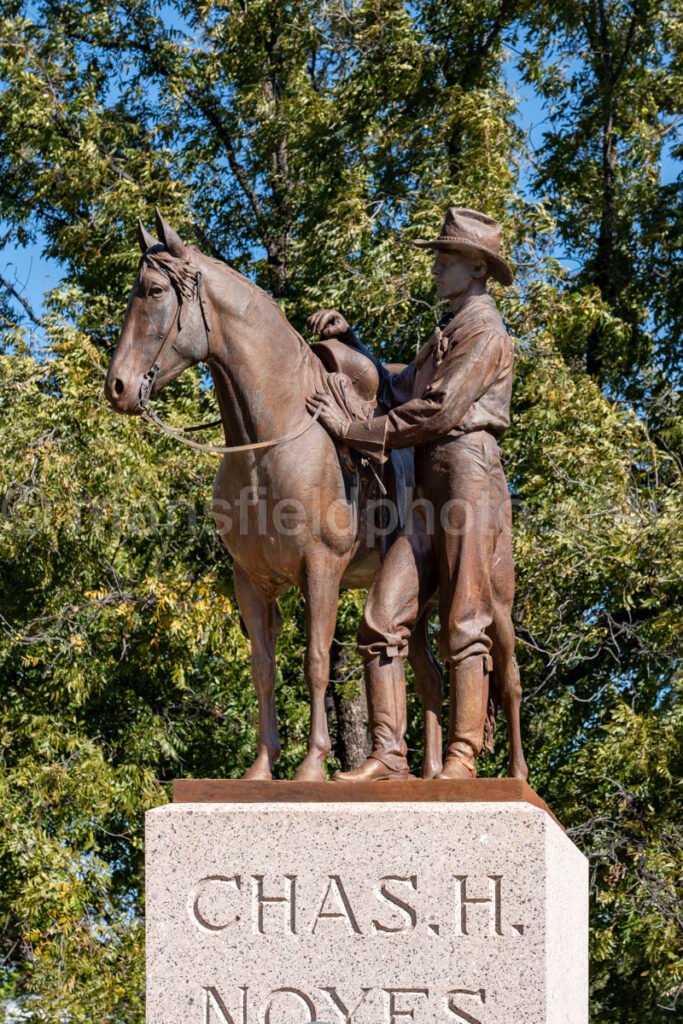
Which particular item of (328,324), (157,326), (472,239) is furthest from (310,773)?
(472,239)

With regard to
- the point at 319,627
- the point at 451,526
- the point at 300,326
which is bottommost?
the point at 319,627

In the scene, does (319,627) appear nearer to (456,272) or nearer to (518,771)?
(518,771)

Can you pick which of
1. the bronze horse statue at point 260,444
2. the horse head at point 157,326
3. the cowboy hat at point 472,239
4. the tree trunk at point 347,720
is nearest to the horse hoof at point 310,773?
the bronze horse statue at point 260,444

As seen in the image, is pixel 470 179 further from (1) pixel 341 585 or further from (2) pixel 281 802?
(2) pixel 281 802

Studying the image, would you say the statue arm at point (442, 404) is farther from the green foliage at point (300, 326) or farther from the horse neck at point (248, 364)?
the green foliage at point (300, 326)

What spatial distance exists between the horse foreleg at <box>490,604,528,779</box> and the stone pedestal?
932mm

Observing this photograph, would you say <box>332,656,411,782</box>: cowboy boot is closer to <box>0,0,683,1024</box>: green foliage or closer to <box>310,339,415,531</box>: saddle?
<box>310,339,415,531</box>: saddle

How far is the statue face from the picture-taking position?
738 cm

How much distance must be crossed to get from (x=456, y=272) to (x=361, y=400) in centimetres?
69

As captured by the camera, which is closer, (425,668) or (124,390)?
(124,390)

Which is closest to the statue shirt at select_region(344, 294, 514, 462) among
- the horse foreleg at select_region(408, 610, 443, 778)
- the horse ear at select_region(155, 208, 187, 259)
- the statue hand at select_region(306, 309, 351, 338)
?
the statue hand at select_region(306, 309, 351, 338)

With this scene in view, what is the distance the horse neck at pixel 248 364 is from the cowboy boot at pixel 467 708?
1239mm

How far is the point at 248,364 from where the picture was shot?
23.6 ft

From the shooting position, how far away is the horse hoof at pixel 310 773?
22.2 ft
